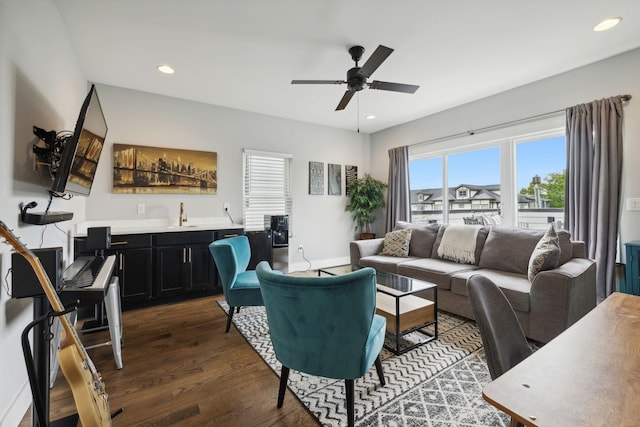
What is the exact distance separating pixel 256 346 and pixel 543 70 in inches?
161

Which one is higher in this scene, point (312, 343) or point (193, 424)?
point (312, 343)

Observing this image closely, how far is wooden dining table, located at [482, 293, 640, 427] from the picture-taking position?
0.57m

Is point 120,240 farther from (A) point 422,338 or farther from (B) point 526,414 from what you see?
(B) point 526,414

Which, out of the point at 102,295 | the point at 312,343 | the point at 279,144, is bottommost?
the point at 312,343

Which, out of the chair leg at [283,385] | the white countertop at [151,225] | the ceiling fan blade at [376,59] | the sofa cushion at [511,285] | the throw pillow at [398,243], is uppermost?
the ceiling fan blade at [376,59]

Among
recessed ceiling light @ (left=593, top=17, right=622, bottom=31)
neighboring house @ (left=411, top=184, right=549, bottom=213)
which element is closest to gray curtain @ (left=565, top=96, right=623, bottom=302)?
neighboring house @ (left=411, top=184, right=549, bottom=213)

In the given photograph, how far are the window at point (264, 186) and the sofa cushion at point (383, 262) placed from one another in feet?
5.27

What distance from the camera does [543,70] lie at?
3172mm

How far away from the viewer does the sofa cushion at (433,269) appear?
9.69ft

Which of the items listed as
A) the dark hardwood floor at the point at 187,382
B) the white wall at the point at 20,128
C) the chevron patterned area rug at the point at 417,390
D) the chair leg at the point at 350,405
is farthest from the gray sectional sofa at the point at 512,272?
the white wall at the point at 20,128

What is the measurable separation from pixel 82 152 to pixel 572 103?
15.1 ft

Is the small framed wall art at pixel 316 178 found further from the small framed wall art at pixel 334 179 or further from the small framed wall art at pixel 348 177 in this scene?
the small framed wall art at pixel 348 177

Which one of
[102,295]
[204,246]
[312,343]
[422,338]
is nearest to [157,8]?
[102,295]

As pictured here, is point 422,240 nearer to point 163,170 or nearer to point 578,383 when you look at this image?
point 578,383
